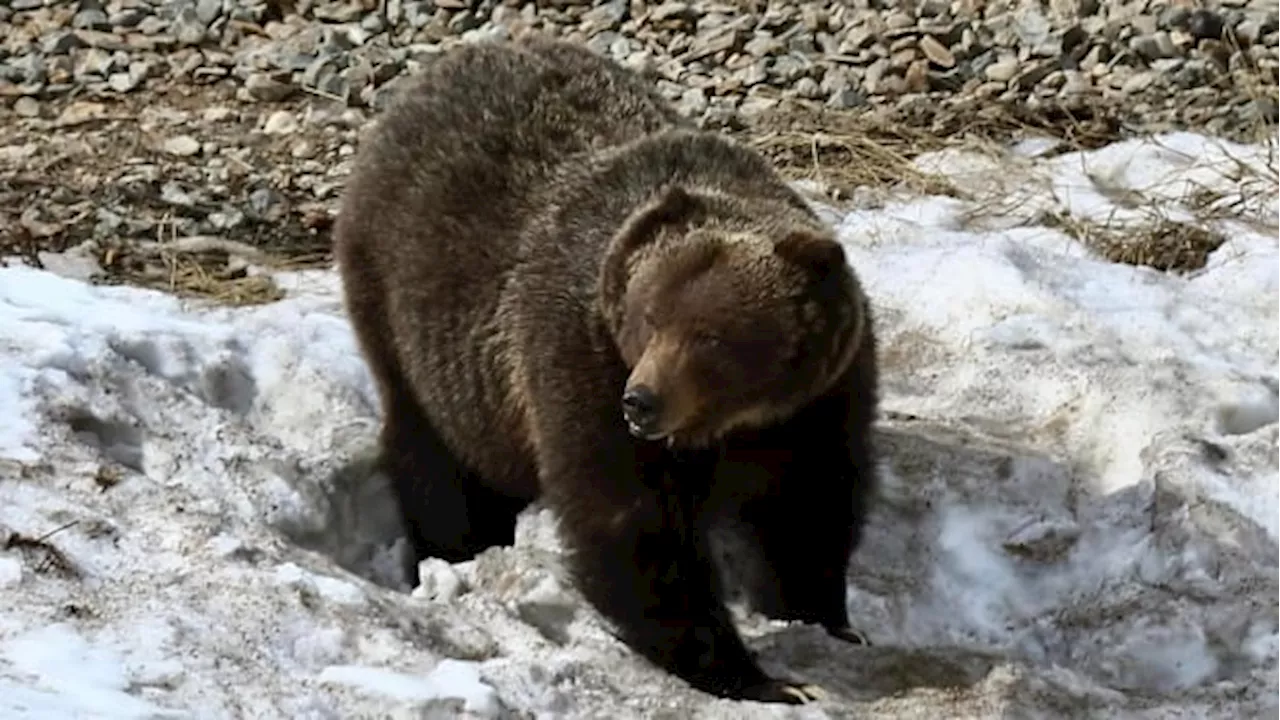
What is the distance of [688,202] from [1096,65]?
4.64m

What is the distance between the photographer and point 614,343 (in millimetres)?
5008

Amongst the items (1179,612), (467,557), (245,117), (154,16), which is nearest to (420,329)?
(467,557)

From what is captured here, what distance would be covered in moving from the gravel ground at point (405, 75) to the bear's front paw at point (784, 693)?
2.92m

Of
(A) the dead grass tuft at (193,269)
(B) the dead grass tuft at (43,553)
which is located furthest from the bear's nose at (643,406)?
(A) the dead grass tuft at (193,269)

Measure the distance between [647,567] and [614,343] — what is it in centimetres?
52

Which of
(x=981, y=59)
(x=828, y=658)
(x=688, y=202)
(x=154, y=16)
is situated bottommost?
(x=154, y=16)

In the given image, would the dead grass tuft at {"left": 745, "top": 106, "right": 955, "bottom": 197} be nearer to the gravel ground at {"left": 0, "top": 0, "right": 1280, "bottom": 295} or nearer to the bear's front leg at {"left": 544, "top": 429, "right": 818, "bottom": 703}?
the gravel ground at {"left": 0, "top": 0, "right": 1280, "bottom": 295}

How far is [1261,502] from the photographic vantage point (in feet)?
19.0

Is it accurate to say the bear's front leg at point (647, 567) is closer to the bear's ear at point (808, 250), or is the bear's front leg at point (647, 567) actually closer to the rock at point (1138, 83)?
the bear's ear at point (808, 250)

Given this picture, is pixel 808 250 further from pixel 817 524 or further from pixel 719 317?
pixel 817 524

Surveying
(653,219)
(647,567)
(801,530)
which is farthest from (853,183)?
(647,567)

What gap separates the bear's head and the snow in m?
0.62

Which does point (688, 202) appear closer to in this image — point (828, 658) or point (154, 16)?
point (828, 658)

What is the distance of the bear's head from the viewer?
4.70m
